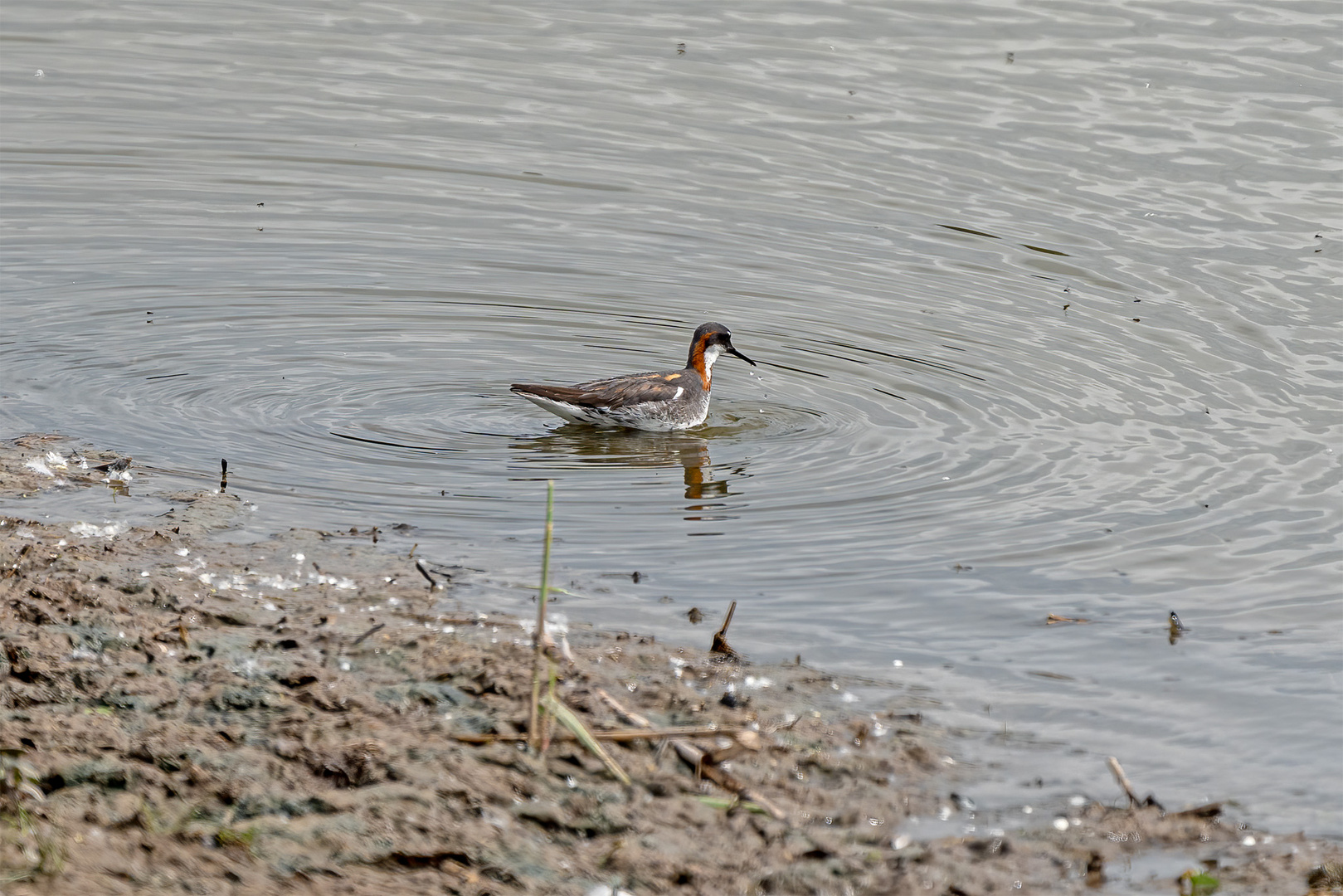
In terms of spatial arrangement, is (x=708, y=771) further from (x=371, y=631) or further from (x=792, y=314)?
(x=792, y=314)

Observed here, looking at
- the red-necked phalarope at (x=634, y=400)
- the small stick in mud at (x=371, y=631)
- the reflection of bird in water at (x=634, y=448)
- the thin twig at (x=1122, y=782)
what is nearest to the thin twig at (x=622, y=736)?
the small stick in mud at (x=371, y=631)

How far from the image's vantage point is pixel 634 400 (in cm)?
1288

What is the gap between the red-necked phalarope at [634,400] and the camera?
1268 centimetres

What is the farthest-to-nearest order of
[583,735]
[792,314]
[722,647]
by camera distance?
1. [792,314]
2. [722,647]
3. [583,735]

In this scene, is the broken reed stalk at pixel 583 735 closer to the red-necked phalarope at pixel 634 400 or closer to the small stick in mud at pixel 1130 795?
the small stick in mud at pixel 1130 795

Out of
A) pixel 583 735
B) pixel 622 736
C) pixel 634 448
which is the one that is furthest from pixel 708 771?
pixel 634 448

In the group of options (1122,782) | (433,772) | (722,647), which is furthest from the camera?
(722,647)

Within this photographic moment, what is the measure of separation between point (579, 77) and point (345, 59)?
3.39 meters

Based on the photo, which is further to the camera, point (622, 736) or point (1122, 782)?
point (1122, 782)

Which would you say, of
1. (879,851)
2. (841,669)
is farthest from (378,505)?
(879,851)

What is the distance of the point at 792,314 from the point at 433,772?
974 centimetres

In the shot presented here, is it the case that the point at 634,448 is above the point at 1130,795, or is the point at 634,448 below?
above

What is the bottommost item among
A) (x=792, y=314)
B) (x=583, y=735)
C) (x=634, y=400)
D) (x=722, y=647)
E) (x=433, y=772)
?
(x=722, y=647)

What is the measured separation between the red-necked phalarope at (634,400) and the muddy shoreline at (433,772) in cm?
426
